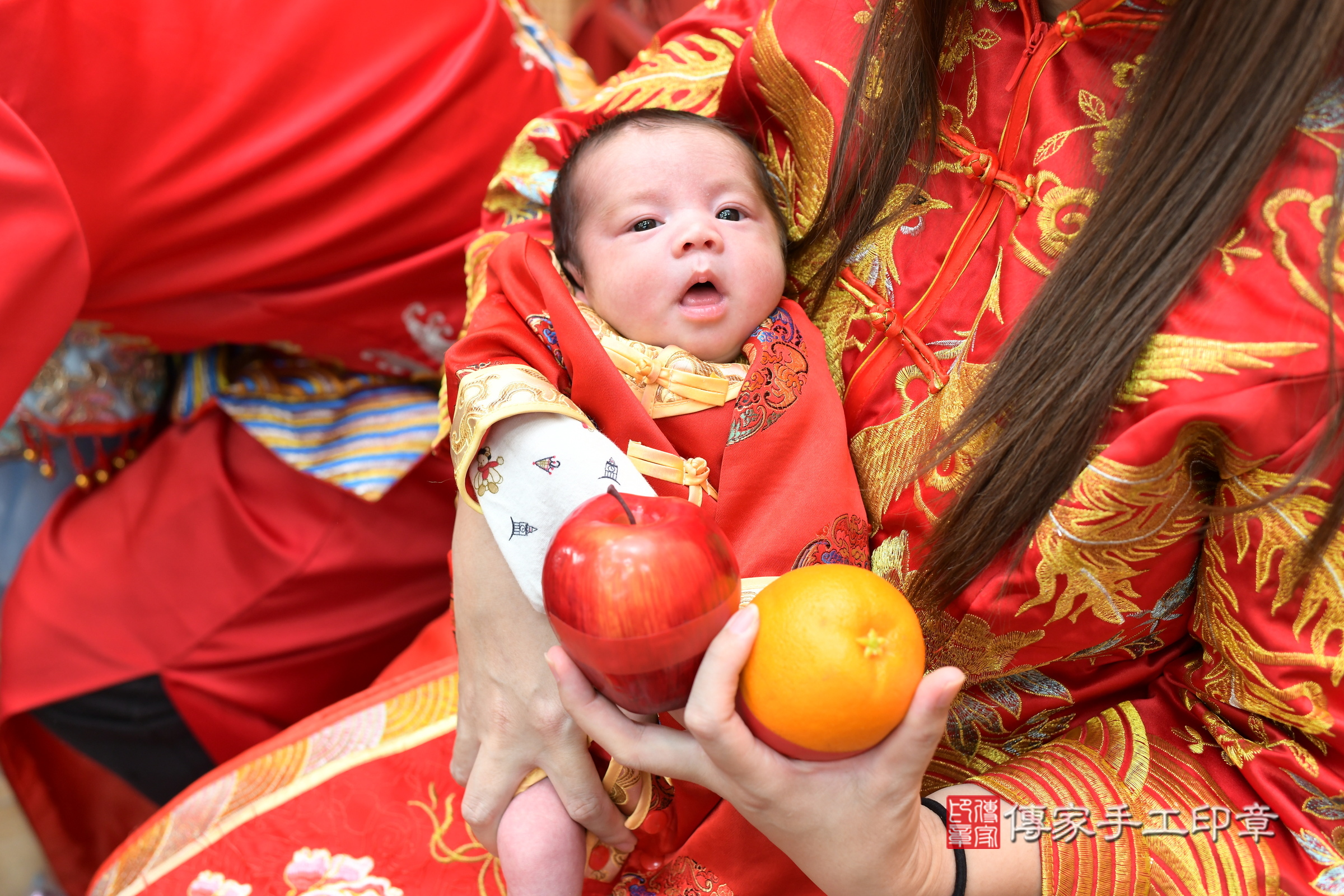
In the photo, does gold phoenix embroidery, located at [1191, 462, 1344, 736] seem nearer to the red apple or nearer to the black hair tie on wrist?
the black hair tie on wrist

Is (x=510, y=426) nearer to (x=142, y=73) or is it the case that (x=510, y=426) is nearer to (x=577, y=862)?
(x=577, y=862)

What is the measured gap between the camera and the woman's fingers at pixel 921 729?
598mm

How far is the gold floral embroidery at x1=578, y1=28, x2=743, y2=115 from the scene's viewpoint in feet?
3.89

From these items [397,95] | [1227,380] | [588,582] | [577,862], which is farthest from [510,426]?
[397,95]

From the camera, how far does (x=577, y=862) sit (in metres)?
0.83

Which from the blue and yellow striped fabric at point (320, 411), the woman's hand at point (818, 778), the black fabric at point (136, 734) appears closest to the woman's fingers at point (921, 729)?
the woman's hand at point (818, 778)

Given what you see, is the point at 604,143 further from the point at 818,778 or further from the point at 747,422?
the point at 818,778

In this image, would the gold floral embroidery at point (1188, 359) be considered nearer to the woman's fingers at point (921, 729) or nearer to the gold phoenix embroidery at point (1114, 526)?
the gold phoenix embroidery at point (1114, 526)

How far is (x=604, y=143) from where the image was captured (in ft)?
3.45

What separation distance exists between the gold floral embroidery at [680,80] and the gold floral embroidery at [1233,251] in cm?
64

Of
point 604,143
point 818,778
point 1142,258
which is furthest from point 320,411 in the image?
point 1142,258

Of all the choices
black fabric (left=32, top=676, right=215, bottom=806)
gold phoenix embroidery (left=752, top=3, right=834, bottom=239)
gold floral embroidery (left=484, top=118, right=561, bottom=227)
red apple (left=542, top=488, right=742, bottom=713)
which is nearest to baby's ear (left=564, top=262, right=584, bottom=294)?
gold floral embroidery (left=484, top=118, right=561, bottom=227)

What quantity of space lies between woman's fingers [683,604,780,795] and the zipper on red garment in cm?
54

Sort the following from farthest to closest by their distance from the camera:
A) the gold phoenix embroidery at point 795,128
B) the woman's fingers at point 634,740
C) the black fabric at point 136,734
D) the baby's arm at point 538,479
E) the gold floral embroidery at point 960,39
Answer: the black fabric at point 136,734, the gold phoenix embroidery at point 795,128, the gold floral embroidery at point 960,39, the baby's arm at point 538,479, the woman's fingers at point 634,740
